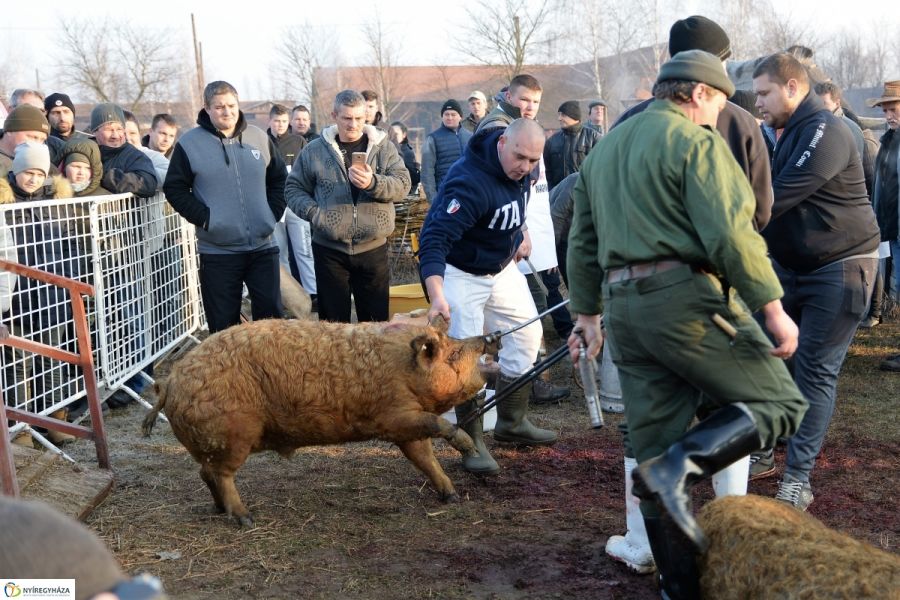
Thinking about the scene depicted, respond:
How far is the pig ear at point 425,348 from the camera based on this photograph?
16.4ft

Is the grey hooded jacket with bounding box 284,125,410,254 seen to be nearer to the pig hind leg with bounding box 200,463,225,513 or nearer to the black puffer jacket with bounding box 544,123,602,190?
the pig hind leg with bounding box 200,463,225,513

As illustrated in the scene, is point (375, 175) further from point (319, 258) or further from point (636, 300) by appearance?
point (636, 300)

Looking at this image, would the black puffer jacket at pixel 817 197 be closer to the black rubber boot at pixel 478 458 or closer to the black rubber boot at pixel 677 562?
the black rubber boot at pixel 478 458

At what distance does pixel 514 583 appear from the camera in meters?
4.19

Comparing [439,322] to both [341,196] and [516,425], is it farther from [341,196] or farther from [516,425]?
[341,196]

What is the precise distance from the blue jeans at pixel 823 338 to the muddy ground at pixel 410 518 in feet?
1.22

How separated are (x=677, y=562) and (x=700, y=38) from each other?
2809 millimetres

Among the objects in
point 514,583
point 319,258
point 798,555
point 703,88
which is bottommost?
point 514,583

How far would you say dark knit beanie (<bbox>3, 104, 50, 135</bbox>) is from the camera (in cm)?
750

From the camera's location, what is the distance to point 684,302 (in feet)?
11.0

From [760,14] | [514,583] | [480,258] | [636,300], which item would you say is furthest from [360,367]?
[760,14]

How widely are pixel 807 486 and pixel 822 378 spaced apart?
0.58 m

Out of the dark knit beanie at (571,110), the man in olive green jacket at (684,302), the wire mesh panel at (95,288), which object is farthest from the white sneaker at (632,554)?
the dark knit beanie at (571,110)

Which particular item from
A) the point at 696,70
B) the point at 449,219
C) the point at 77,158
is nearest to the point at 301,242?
the point at 77,158
